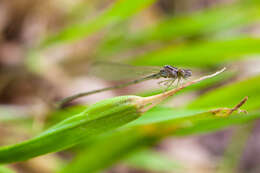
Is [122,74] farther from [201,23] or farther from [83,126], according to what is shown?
[201,23]

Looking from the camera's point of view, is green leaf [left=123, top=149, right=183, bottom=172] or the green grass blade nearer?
the green grass blade

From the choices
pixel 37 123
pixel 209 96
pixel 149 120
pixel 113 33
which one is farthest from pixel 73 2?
pixel 149 120

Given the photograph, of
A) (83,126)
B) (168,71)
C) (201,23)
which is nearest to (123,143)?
(168,71)

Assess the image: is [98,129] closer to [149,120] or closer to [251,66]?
[149,120]

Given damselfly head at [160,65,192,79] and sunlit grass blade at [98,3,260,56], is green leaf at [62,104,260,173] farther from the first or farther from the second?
sunlit grass blade at [98,3,260,56]

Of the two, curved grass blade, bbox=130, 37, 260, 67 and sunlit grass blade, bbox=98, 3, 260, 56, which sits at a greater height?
sunlit grass blade, bbox=98, 3, 260, 56

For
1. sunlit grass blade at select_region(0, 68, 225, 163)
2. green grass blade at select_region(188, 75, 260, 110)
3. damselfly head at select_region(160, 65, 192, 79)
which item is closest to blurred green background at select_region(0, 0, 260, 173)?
green grass blade at select_region(188, 75, 260, 110)

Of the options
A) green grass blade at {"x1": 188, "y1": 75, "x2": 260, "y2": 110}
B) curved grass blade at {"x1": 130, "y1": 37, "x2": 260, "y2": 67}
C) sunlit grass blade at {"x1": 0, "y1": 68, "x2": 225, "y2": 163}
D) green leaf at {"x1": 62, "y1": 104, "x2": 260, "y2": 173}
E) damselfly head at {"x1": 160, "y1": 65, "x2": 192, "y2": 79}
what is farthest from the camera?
curved grass blade at {"x1": 130, "y1": 37, "x2": 260, "y2": 67}

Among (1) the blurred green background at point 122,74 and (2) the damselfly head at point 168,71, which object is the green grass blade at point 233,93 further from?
(2) the damselfly head at point 168,71

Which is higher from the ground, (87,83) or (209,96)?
(87,83)
